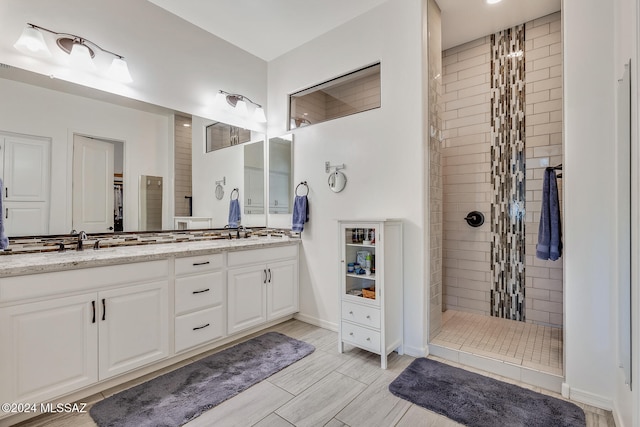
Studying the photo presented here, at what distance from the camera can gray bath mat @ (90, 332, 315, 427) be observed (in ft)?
5.76

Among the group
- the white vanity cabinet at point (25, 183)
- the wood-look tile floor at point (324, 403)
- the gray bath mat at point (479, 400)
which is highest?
the white vanity cabinet at point (25, 183)

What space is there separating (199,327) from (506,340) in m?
2.62

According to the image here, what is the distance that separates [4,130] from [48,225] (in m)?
0.69

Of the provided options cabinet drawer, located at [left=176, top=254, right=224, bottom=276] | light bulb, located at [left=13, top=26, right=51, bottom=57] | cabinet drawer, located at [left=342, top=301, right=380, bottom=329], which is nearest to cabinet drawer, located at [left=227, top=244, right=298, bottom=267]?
cabinet drawer, located at [left=176, top=254, right=224, bottom=276]

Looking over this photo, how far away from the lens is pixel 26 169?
2.09m

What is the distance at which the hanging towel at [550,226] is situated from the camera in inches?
82.7

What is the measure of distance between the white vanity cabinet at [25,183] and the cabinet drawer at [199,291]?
→ 1046 millimetres

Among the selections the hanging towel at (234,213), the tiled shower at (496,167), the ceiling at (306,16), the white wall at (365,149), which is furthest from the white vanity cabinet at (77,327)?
the ceiling at (306,16)

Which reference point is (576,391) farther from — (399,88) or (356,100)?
(356,100)

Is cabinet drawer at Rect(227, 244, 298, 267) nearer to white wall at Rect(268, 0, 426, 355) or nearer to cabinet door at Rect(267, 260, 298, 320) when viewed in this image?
cabinet door at Rect(267, 260, 298, 320)

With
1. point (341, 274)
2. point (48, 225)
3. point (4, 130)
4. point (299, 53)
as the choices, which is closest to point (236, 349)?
point (341, 274)

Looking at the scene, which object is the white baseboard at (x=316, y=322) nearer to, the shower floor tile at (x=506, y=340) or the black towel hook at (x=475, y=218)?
the shower floor tile at (x=506, y=340)

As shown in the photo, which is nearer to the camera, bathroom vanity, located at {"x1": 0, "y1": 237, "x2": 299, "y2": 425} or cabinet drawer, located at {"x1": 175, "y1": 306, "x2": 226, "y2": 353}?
bathroom vanity, located at {"x1": 0, "y1": 237, "x2": 299, "y2": 425}

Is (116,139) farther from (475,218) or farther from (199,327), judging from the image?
(475,218)
